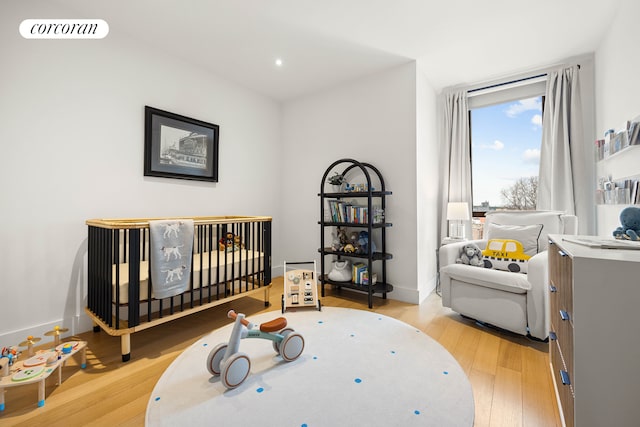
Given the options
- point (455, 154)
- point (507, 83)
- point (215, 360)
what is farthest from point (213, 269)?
point (507, 83)

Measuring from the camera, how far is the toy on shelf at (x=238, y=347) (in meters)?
1.43

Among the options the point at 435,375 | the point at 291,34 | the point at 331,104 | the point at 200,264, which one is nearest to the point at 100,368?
the point at 200,264

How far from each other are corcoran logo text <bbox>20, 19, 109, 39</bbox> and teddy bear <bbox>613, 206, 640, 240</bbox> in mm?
3678

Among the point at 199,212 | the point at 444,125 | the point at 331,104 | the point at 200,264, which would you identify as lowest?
the point at 200,264

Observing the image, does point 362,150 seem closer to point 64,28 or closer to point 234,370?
point 234,370

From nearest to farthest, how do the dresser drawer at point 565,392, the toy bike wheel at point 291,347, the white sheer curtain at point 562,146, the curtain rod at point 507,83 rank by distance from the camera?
the dresser drawer at point 565,392, the toy bike wheel at point 291,347, the white sheer curtain at point 562,146, the curtain rod at point 507,83

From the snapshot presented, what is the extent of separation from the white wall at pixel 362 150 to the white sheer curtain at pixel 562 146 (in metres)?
1.33

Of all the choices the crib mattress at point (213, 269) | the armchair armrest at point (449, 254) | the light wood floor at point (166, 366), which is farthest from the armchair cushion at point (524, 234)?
the crib mattress at point (213, 269)

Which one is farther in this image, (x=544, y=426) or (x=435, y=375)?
(x=435, y=375)

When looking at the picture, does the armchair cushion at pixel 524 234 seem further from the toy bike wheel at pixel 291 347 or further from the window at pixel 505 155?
the toy bike wheel at pixel 291 347

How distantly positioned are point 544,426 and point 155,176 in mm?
3185

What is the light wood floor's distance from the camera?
4.16 feet

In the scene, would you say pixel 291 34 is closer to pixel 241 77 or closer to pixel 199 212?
pixel 241 77

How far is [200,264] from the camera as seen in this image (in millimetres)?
2127
